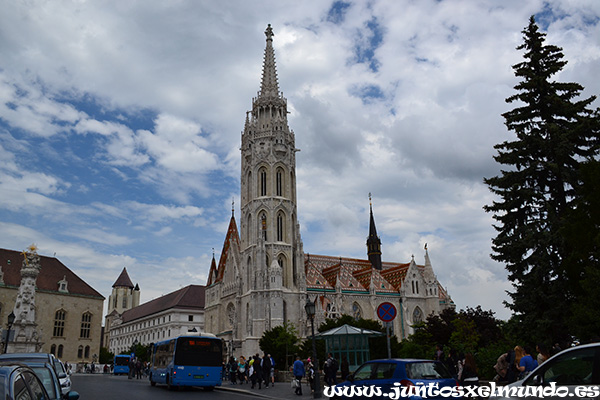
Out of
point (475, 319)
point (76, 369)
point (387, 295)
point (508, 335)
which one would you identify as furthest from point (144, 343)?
point (508, 335)

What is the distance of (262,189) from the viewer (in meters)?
64.4

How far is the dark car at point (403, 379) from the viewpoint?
9750mm

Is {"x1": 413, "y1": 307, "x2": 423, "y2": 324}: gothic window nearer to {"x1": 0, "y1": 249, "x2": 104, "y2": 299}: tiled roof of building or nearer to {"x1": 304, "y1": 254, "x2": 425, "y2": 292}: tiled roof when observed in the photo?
{"x1": 304, "y1": 254, "x2": 425, "y2": 292}: tiled roof

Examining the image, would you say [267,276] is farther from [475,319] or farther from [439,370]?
[439,370]

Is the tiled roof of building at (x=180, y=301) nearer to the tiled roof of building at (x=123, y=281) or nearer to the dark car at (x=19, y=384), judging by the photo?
the tiled roof of building at (x=123, y=281)

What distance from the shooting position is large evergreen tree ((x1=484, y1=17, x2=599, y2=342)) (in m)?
20.5

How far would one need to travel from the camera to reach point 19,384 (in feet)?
19.0

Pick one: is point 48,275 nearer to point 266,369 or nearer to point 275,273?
point 275,273

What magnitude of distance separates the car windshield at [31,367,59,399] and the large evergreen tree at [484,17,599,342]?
61.0 feet

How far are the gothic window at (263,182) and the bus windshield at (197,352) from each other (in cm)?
4143

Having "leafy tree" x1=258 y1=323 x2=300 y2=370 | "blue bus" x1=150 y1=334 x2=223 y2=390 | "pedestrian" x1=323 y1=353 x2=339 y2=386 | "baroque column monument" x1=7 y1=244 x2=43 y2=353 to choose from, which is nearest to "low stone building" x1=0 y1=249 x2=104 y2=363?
"baroque column monument" x1=7 y1=244 x2=43 y2=353

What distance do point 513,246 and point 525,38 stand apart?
418 inches

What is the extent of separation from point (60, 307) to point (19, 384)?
6087 centimetres

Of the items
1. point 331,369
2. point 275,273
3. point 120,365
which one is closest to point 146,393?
point 331,369
